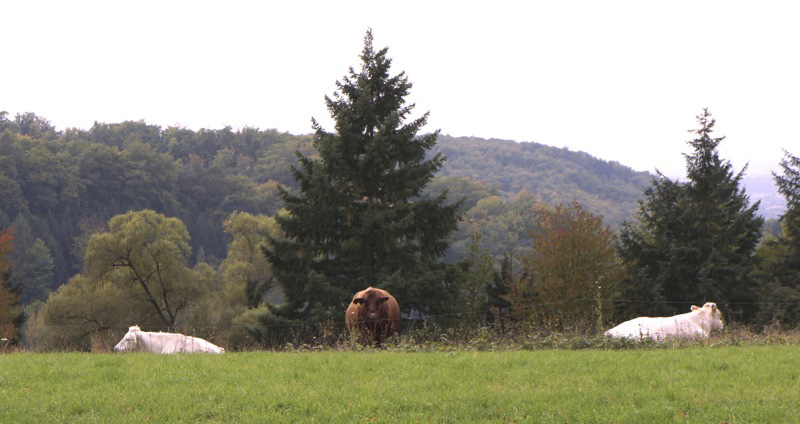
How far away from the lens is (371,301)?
21.9m

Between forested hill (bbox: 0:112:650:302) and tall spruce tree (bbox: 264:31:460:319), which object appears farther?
forested hill (bbox: 0:112:650:302)

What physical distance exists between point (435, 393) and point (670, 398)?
2.77 metres

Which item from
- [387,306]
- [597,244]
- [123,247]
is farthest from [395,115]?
[123,247]

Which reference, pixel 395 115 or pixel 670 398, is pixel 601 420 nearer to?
pixel 670 398

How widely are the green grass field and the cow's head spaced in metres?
9.07

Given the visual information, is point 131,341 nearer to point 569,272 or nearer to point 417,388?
point 417,388

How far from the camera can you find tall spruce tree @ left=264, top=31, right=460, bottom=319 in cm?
3078

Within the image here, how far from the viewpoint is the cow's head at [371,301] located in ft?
71.6

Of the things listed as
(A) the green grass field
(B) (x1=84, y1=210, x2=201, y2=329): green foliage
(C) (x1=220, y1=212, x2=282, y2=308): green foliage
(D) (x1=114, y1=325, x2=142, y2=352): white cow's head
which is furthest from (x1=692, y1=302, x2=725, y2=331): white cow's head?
(C) (x1=220, y1=212, x2=282, y2=308): green foliage

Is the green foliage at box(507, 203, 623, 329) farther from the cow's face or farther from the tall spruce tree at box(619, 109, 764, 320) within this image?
the cow's face

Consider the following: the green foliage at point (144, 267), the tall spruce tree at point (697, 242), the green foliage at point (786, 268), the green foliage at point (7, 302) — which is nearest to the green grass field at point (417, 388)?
the green foliage at point (786, 268)

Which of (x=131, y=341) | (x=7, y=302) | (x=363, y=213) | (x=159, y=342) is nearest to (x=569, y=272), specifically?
(x=363, y=213)

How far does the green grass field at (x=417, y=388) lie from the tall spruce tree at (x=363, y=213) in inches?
713

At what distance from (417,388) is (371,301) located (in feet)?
39.7
